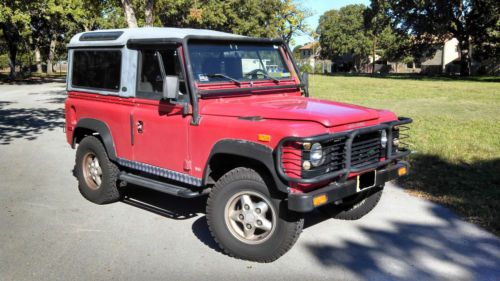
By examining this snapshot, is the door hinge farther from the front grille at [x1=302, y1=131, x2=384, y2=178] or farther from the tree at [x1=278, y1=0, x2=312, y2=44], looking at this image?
the tree at [x1=278, y1=0, x2=312, y2=44]

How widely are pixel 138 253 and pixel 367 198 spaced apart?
253 centimetres

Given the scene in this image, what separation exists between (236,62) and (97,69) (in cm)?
187

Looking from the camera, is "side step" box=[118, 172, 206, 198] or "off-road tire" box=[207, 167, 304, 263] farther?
"side step" box=[118, 172, 206, 198]

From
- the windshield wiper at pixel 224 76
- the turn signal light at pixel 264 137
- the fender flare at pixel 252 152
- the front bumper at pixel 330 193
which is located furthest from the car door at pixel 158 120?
the front bumper at pixel 330 193

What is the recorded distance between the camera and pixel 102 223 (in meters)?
5.53

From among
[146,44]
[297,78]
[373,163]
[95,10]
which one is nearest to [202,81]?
[146,44]

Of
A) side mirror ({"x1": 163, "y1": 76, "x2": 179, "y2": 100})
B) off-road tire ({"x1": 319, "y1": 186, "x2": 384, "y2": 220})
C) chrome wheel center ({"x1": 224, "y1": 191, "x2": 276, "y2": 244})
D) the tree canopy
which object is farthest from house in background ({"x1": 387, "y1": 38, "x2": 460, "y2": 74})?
chrome wheel center ({"x1": 224, "y1": 191, "x2": 276, "y2": 244})

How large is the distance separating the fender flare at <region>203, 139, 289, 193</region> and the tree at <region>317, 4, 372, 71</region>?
90.2 metres

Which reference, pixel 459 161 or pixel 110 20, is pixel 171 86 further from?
pixel 110 20

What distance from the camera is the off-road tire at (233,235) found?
4207 mm

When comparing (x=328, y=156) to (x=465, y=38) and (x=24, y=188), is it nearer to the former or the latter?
(x=24, y=188)

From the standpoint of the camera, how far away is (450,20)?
42.0 metres

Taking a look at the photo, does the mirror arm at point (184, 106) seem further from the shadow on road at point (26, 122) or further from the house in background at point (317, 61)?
the house in background at point (317, 61)

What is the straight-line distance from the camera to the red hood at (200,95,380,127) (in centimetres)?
427
